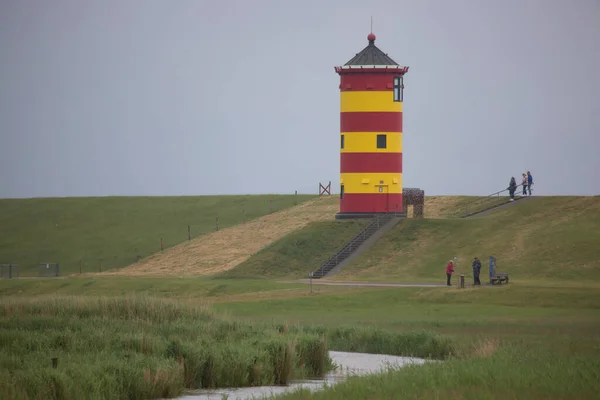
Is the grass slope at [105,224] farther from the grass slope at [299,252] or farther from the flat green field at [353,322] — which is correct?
the flat green field at [353,322]

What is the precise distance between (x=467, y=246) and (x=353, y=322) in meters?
20.9

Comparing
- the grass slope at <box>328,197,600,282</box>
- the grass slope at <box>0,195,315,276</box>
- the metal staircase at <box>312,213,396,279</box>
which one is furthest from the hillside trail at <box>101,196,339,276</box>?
the grass slope at <box>328,197,600,282</box>

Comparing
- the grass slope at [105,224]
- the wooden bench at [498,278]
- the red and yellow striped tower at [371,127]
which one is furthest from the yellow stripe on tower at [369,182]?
the grass slope at [105,224]

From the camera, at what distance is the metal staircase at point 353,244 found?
61.9 metres

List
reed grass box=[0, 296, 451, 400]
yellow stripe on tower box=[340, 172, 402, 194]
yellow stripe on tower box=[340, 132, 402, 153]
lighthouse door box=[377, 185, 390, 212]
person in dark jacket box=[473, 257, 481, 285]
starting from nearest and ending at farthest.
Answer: reed grass box=[0, 296, 451, 400] < person in dark jacket box=[473, 257, 481, 285] < yellow stripe on tower box=[340, 132, 402, 153] < yellow stripe on tower box=[340, 172, 402, 194] < lighthouse door box=[377, 185, 390, 212]

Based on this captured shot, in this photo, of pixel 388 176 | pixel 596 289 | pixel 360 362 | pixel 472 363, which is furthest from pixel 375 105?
pixel 472 363

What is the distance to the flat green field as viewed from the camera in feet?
85.0

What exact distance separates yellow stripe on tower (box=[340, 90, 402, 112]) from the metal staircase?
6.39 m

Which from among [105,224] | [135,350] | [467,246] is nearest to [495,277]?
[467,246]

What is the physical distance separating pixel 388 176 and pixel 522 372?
41.7 m

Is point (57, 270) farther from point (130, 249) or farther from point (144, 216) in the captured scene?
point (144, 216)

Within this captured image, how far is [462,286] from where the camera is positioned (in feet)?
167

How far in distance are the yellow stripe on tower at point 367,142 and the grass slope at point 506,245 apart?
4.51 m

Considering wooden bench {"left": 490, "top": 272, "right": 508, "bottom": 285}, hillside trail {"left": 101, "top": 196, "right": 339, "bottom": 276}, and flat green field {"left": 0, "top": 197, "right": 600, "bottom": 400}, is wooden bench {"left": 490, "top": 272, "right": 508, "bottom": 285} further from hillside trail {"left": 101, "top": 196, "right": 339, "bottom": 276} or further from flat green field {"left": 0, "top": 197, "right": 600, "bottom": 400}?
hillside trail {"left": 101, "top": 196, "right": 339, "bottom": 276}
